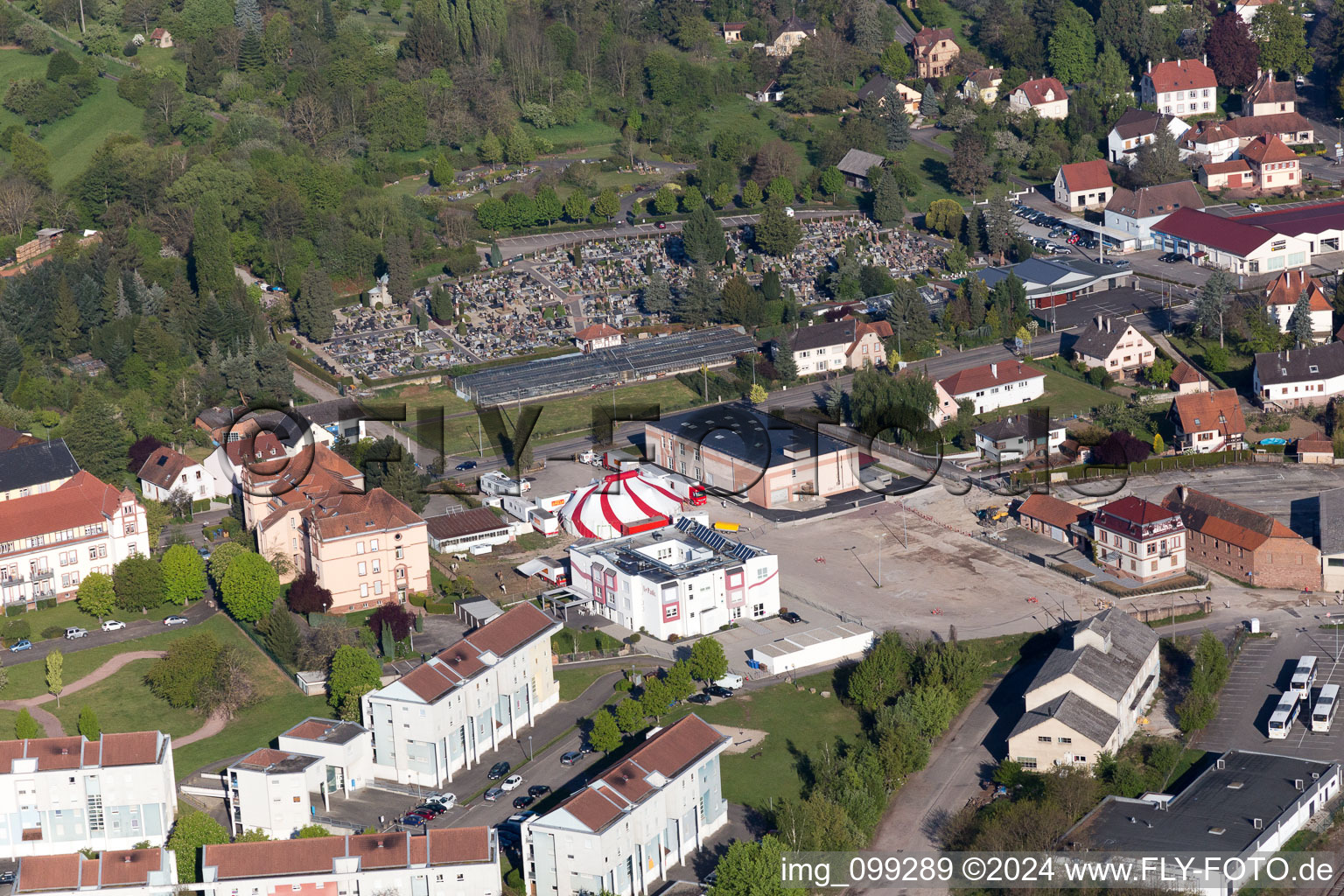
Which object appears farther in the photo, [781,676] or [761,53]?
[761,53]

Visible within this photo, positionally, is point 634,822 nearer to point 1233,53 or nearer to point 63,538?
point 63,538

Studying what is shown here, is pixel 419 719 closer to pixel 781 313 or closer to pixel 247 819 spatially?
pixel 247 819

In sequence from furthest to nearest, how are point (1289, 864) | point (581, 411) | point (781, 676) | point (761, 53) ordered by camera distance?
point (761, 53), point (581, 411), point (781, 676), point (1289, 864)

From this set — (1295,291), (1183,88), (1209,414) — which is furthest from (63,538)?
(1183,88)

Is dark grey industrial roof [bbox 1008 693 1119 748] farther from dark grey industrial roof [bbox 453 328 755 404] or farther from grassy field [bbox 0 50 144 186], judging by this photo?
grassy field [bbox 0 50 144 186]

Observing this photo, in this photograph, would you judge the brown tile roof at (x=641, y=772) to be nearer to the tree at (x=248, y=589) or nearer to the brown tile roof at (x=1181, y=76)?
the tree at (x=248, y=589)

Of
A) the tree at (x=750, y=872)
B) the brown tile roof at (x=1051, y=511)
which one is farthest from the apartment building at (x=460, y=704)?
the brown tile roof at (x=1051, y=511)

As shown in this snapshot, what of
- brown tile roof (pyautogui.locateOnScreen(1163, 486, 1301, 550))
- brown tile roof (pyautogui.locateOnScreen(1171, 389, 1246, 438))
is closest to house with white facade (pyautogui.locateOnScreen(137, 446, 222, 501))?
brown tile roof (pyautogui.locateOnScreen(1163, 486, 1301, 550))

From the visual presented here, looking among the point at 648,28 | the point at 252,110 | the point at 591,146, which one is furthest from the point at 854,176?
the point at 252,110
